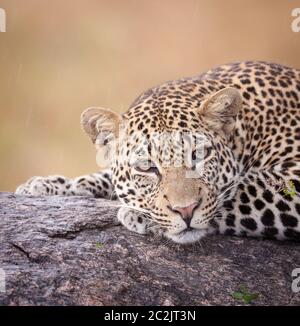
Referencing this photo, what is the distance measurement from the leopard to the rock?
0.80 ft

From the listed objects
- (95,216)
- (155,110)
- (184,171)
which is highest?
(155,110)

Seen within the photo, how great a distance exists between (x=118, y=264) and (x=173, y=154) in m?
1.35

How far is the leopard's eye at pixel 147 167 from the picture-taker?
8969 millimetres

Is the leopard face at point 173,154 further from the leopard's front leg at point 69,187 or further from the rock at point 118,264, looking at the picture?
the leopard's front leg at point 69,187

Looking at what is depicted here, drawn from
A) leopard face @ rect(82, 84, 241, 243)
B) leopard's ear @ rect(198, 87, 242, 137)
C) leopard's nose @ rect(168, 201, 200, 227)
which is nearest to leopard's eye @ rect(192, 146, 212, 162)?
leopard face @ rect(82, 84, 241, 243)

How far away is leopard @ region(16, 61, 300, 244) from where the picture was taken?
879 cm

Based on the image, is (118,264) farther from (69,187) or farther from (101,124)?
(69,187)

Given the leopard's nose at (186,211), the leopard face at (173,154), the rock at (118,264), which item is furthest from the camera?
the leopard face at (173,154)

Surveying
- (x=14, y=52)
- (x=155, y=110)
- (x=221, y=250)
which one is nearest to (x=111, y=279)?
(x=221, y=250)

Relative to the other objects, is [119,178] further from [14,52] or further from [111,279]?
[14,52]

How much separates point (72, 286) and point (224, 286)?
5.45 ft

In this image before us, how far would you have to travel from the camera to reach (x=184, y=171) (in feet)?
28.9

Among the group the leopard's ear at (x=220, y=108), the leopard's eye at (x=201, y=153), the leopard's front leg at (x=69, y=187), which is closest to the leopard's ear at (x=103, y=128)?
the leopard's ear at (x=220, y=108)

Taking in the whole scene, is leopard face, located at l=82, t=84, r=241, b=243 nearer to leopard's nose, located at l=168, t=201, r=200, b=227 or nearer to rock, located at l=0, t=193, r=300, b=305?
leopard's nose, located at l=168, t=201, r=200, b=227
